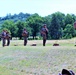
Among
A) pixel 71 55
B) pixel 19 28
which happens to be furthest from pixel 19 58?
pixel 19 28

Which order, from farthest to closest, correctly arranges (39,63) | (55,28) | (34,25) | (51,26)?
(34,25)
(55,28)
(51,26)
(39,63)

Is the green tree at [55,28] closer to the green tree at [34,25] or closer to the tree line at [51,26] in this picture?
the tree line at [51,26]

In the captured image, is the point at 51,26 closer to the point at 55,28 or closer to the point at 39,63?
the point at 55,28

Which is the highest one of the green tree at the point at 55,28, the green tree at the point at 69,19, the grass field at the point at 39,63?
the green tree at the point at 69,19

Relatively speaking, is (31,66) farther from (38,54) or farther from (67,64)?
(38,54)

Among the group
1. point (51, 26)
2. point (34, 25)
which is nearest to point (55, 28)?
point (51, 26)

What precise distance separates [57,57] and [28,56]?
85.2 inches

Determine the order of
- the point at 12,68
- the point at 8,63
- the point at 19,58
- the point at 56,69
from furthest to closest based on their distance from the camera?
the point at 19,58
the point at 8,63
the point at 12,68
the point at 56,69

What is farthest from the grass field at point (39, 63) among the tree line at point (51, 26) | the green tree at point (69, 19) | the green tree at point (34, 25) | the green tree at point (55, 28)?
the green tree at point (69, 19)

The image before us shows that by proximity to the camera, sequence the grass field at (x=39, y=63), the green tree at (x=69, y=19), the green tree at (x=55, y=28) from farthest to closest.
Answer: the green tree at (x=69, y=19) < the green tree at (x=55, y=28) < the grass field at (x=39, y=63)

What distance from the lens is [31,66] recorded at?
16.2 metres

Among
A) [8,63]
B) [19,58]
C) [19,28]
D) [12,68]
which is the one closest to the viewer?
[12,68]

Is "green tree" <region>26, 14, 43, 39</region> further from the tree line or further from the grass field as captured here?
the grass field

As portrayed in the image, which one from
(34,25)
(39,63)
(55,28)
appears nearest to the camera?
(39,63)
